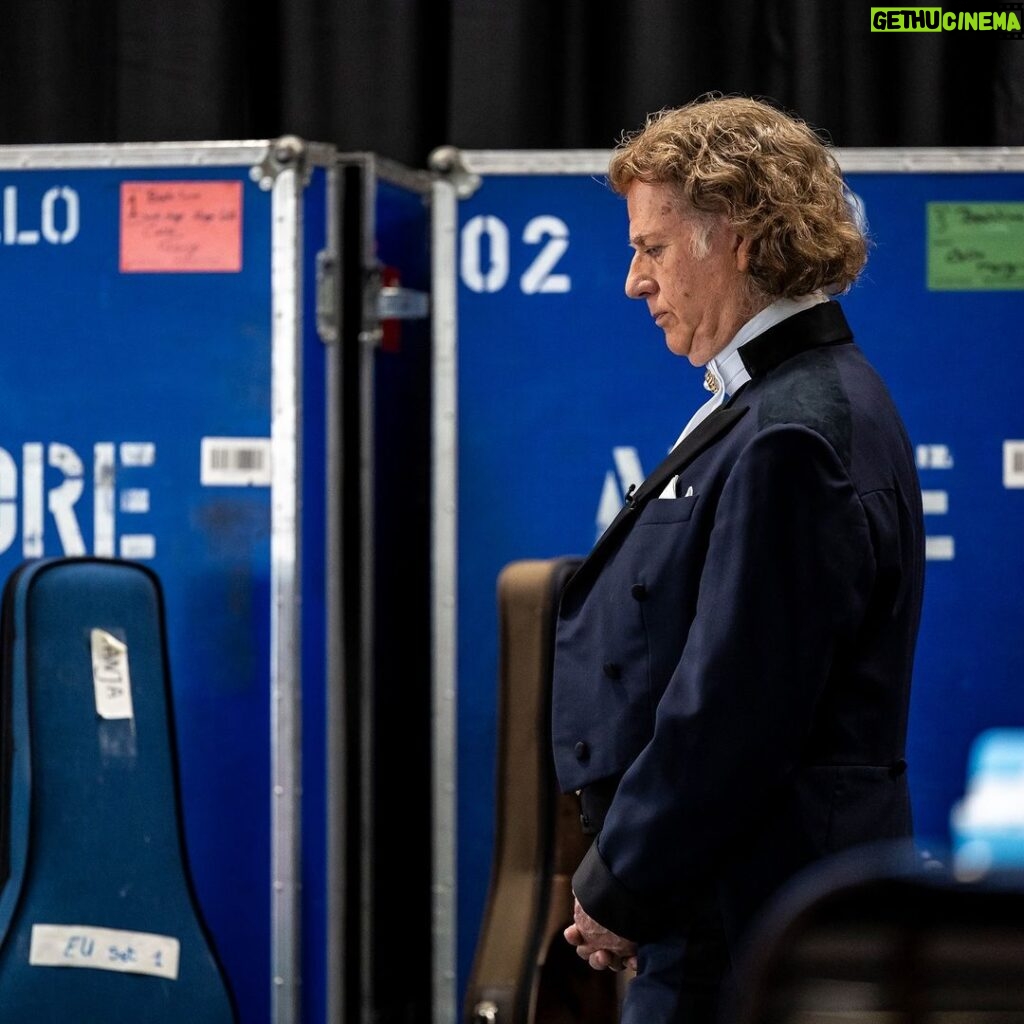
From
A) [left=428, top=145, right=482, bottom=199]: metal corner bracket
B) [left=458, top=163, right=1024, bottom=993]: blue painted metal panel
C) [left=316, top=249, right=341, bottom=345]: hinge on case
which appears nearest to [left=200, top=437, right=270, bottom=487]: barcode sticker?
[left=316, top=249, right=341, bottom=345]: hinge on case

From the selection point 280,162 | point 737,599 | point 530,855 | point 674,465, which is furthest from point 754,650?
point 280,162

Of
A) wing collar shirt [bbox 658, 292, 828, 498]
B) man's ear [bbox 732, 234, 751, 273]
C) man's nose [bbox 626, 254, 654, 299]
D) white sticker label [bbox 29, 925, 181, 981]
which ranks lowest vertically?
white sticker label [bbox 29, 925, 181, 981]

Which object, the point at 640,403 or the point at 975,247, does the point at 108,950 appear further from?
the point at 975,247

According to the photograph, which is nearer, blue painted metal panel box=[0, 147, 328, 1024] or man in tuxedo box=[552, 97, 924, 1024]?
man in tuxedo box=[552, 97, 924, 1024]

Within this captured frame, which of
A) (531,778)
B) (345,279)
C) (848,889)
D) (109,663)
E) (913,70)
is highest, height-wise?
(913,70)

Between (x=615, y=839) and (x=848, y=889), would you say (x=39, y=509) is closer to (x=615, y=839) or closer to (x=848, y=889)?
(x=615, y=839)

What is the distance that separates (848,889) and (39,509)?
1810 mm

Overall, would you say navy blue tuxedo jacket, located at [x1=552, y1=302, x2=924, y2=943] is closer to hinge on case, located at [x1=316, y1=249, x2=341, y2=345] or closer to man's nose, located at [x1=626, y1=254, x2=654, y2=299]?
man's nose, located at [x1=626, y1=254, x2=654, y2=299]

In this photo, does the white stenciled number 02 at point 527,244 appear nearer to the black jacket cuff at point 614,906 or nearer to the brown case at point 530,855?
the brown case at point 530,855

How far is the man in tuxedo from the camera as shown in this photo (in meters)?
1.22

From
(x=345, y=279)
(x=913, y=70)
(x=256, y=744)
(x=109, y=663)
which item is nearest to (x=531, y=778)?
(x=256, y=744)

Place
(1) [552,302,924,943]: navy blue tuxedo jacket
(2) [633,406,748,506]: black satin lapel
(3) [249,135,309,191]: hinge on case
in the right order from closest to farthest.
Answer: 1. (1) [552,302,924,943]: navy blue tuxedo jacket
2. (2) [633,406,748,506]: black satin lapel
3. (3) [249,135,309,191]: hinge on case

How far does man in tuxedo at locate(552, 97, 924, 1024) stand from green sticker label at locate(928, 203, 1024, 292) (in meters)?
0.89

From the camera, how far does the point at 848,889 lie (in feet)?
2.11
